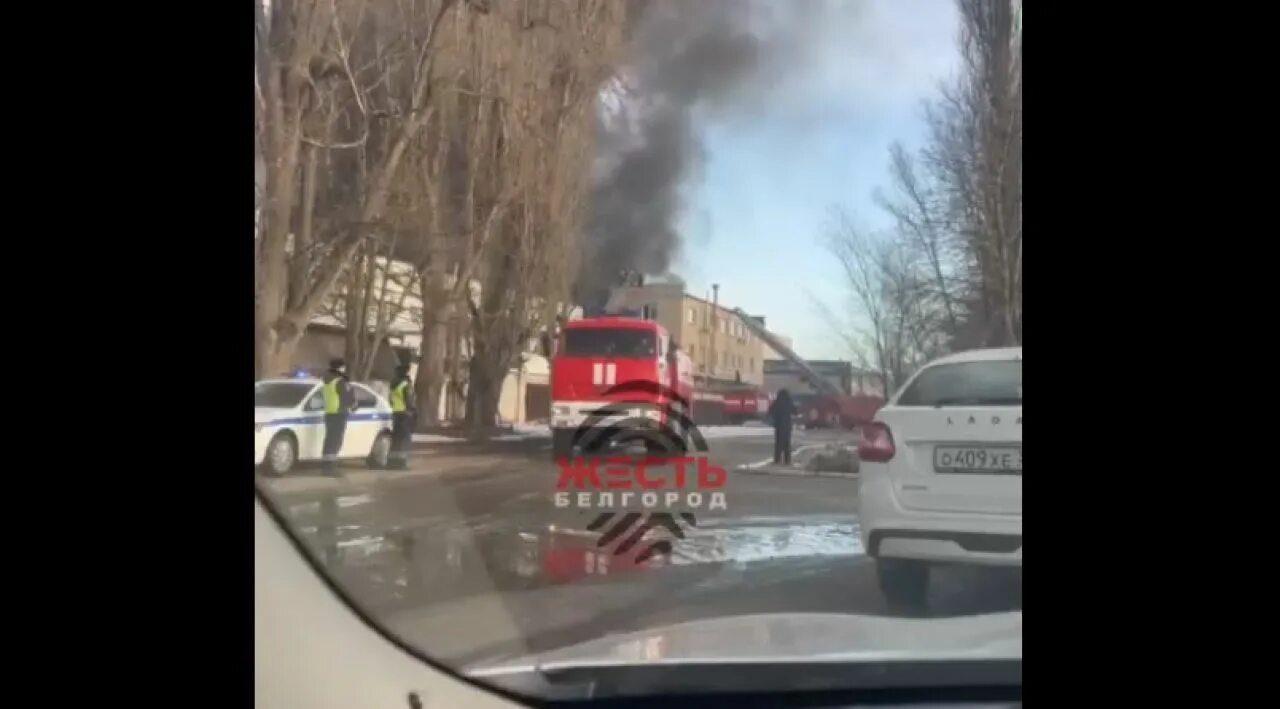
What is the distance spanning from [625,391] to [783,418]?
1.95ft

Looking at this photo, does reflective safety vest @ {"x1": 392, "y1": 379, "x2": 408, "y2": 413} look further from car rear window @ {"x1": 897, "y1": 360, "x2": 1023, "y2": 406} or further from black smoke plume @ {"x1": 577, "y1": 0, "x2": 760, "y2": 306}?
car rear window @ {"x1": 897, "y1": 360, "x2": 1023, "y2": 406}

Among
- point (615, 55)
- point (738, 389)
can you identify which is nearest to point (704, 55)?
point (615, 55)

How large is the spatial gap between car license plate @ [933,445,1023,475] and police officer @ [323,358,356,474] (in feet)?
6.87

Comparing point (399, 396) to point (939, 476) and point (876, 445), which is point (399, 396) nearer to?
point (876, 445)

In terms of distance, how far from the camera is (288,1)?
11.8ft

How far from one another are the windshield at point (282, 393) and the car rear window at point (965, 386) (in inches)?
82.9

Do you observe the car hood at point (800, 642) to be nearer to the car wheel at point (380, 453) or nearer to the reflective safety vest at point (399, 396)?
the car wheel at point (380, 453)

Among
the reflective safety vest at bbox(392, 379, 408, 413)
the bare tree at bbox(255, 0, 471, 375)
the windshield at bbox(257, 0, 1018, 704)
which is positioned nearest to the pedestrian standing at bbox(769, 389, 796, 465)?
the windshield at bbox(257, 0, 1018, 704)

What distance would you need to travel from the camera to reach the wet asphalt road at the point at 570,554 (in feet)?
12.3

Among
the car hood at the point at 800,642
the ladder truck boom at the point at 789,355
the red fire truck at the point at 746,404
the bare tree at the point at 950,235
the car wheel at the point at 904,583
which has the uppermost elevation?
the bare tree at the point at 950,235

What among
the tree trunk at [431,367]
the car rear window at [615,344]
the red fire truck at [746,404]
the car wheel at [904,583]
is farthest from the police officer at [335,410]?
the car wheel at [904,583]

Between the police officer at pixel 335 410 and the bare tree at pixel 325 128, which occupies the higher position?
the bare tree at pixel 325 128
